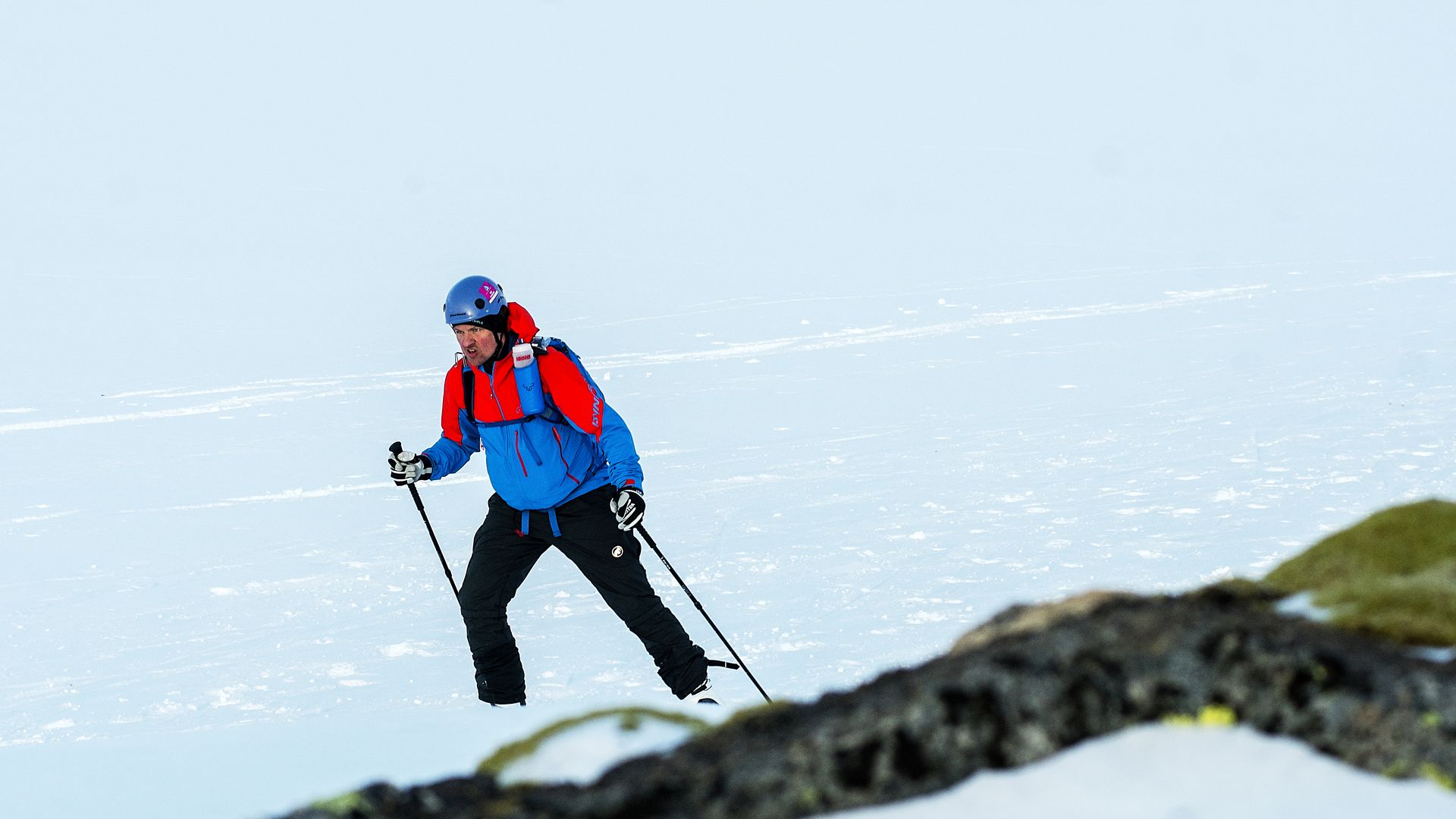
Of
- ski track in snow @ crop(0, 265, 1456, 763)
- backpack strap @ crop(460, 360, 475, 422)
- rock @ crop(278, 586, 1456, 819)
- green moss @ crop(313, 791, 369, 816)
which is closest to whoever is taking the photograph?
rock @ crop(278, 586, 1456, 819)

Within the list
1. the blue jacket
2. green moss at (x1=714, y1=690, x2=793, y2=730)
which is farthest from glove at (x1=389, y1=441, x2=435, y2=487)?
green moss at (x1=714, y1=690, x2=793, y2=730)

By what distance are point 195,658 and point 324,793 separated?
20.7 ft

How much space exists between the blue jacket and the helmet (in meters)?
0.15

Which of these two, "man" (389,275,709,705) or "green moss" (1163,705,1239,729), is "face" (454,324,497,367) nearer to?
"man" (389,275,709,705)

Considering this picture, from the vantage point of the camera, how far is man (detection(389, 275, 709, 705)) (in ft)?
19.4

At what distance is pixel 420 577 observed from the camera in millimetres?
10594

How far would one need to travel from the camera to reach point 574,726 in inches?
134

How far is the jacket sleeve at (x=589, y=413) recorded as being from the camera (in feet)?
19.3

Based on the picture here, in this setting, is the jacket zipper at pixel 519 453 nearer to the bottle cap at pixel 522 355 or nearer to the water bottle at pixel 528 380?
the water bottle at pixel 528 380

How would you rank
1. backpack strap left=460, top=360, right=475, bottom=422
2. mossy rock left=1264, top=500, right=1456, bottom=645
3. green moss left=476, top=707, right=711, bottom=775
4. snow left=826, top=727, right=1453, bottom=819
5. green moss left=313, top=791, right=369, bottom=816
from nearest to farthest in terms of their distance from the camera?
snow left=826, top=727, right=1453, bottom=819 → green moss left=313, top=791, right=369, bottom=816 → mossy rock left=1264, top=500, right=1456, bottom=645 → green moss left=476, top=707, right=711, bottom=775 → backpack strap left=460, top=360, right=475, bottom=422

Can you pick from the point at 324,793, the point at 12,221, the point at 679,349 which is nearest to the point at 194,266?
the point at 12,221

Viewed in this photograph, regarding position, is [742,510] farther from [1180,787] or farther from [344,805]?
[1180,787]

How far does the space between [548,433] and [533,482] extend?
0.26m

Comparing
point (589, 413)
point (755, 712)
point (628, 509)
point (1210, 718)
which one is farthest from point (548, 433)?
point (1210, 718)
